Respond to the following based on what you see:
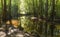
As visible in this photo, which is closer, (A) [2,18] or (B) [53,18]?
(A) [2,18]

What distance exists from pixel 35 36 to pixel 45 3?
1.53 feet

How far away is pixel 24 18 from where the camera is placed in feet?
6.81

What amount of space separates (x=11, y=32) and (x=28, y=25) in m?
0.24

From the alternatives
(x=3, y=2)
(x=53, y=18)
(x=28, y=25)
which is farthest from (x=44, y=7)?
(x=3, y=2)

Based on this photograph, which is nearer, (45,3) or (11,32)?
(11,32)

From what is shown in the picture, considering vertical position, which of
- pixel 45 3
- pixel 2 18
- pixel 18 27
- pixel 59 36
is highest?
pixel 45 3

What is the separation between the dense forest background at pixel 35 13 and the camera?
6.79ft

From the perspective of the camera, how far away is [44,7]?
216 centimetres

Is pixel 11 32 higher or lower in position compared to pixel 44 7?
lower

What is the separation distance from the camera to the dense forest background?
2.07 meters

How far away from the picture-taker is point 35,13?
2.13 m

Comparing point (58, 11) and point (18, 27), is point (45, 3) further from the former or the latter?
point (18, 27)

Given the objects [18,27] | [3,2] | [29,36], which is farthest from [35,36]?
[3,2]

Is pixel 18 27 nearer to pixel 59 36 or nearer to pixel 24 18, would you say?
pixel 24 18
